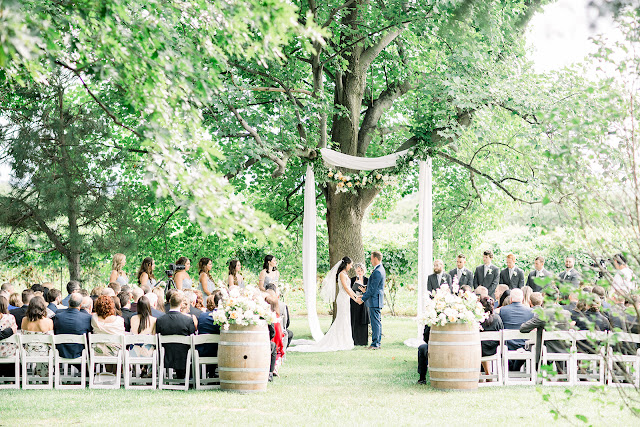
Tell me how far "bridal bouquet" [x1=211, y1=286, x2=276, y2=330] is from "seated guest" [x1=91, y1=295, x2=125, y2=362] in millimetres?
1251

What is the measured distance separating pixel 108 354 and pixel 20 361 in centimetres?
104

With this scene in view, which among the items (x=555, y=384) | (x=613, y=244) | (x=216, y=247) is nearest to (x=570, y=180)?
(x=613, y=244)

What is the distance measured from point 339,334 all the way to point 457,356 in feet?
17.2

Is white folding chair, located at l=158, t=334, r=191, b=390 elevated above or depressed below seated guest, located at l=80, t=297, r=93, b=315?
below

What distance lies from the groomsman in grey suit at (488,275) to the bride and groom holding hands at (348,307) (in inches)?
71.3

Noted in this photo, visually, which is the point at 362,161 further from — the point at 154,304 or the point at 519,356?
the point at 519,356

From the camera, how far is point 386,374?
10.2 metres

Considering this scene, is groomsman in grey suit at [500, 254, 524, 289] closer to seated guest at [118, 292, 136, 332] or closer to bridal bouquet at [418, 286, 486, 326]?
bridal bouquet at [418, 286, 486, 326]

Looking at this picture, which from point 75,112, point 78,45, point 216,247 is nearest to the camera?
point 78,45

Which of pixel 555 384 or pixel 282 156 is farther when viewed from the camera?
pixel 282 156

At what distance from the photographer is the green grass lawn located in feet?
23.0

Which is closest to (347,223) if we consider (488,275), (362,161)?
(362,161)

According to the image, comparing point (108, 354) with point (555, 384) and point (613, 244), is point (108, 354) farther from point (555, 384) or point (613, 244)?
point (613, 244)

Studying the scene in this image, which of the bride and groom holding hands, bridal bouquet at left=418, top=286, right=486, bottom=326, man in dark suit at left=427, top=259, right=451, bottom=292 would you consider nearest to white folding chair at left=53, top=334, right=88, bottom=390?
bridal bouquet at left=418, top=286, right=486, bottom=326
